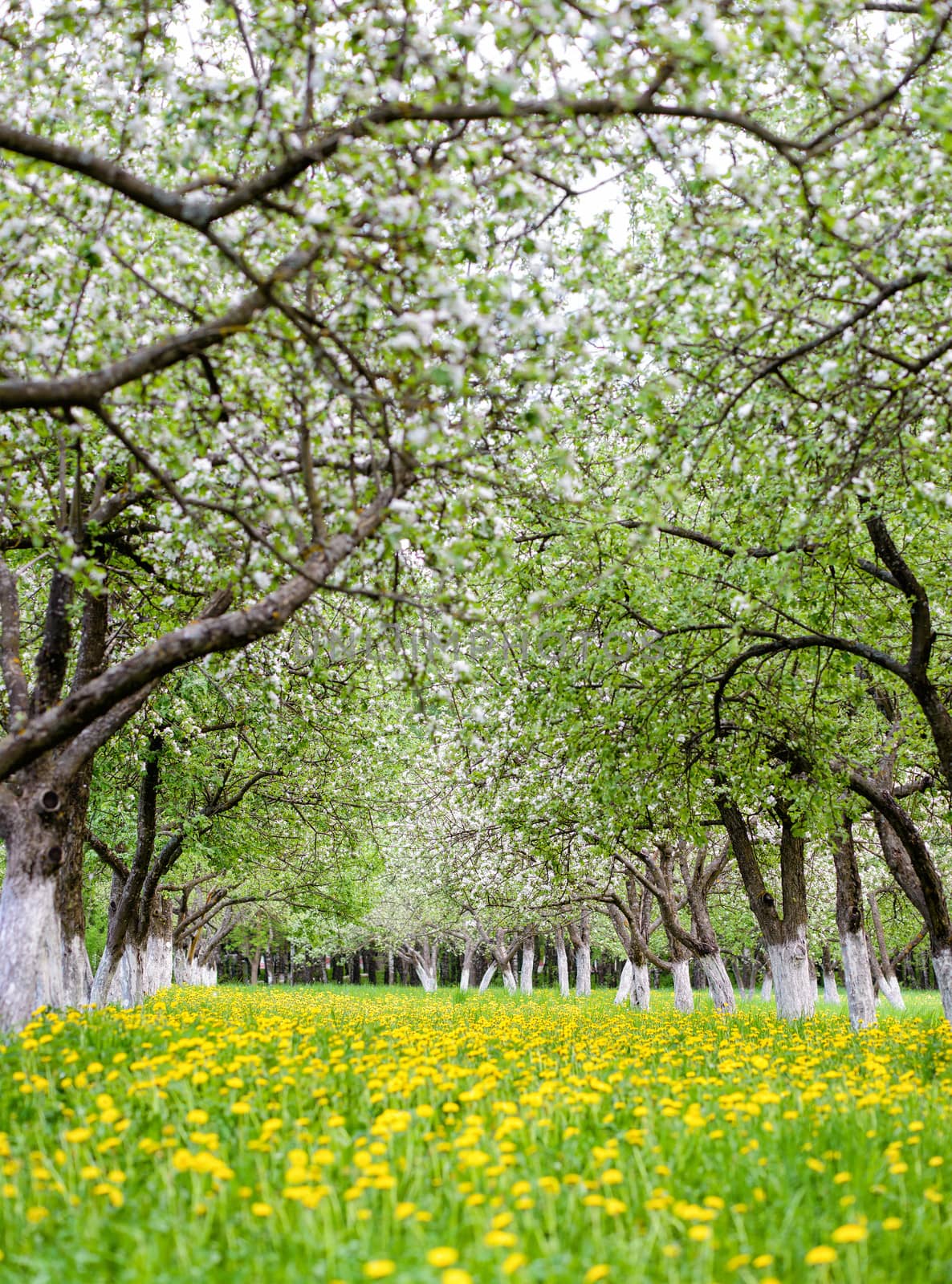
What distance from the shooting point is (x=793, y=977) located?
1650cm

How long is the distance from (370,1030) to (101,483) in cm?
620

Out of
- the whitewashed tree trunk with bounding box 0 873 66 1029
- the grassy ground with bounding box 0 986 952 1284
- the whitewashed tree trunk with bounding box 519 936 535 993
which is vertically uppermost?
the whitewashed tree trunk with bounding box 0 873 66 1029

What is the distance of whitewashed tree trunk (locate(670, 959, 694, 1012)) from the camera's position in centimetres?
2397

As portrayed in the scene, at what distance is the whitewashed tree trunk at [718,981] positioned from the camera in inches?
771

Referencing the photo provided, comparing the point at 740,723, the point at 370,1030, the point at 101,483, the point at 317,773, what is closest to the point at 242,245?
the point at 101,483

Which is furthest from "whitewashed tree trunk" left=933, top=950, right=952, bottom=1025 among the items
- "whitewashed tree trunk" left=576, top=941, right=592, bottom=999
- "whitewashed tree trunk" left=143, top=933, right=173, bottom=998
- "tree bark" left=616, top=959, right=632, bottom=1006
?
"whitewashed tree trunk" left=576, top=941, right=592, bottom=999

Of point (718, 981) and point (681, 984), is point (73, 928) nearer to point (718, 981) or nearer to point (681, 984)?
point (718, 981)

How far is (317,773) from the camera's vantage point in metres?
18.1

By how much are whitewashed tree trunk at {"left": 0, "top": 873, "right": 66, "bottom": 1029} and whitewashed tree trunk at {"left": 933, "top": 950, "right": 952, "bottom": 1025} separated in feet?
33.4

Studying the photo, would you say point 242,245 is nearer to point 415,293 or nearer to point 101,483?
point 415,293

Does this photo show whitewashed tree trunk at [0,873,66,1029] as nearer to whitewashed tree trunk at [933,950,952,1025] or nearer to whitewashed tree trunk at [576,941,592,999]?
whitewashed tree trunk at [933,950,952,1025]

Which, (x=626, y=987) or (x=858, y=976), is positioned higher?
(x=858, y=976)

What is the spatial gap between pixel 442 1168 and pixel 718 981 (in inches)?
690

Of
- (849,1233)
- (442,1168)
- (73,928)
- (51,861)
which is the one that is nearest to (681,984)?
(73,928)
